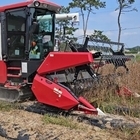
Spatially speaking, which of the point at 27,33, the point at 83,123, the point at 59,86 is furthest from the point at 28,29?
the point at 83,123

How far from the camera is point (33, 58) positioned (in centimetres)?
618

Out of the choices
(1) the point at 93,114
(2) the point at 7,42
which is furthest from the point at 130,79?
(2) the point at 7,42

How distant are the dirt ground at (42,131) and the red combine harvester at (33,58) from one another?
1.78 feet

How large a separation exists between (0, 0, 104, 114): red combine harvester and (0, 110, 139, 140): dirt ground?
0.54 meters

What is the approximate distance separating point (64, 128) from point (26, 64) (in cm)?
203

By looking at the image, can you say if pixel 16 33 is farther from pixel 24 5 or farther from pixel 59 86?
pixel 59 86

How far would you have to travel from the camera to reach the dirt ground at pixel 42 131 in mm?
4277

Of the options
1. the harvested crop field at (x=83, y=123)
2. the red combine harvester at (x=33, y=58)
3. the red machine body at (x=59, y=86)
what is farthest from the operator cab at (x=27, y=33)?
the harvested crop field at (x=83, y=123)

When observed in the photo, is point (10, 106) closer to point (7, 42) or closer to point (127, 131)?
point (7, 42)

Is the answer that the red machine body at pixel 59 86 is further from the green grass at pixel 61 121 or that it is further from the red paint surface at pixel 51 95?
the green grass at pixel 61 121

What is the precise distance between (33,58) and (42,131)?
6.77ft

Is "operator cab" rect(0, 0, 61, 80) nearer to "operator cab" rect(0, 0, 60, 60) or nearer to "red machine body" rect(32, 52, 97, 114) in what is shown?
"operator cab" rect(0, 0, 60, 60)

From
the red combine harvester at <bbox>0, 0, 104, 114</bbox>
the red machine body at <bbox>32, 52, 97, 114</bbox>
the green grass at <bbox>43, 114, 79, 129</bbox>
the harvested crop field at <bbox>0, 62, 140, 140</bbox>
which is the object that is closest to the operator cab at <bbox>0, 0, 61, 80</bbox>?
the red combine harvester at <bbox>0, 0, 104, 114</bbox>

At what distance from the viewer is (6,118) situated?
5.39m
